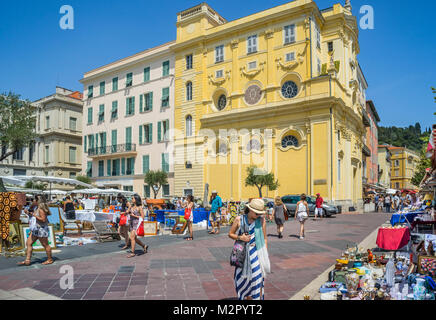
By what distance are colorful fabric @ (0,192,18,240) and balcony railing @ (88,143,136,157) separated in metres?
27.2

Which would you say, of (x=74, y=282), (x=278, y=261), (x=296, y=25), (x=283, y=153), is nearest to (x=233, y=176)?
(x=283, y=153)

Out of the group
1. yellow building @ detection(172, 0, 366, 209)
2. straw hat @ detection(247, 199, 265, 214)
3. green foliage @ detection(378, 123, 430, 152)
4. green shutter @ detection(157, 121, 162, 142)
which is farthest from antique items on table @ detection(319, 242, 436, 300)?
green foliage @ detection(378, 123, 430, 152)

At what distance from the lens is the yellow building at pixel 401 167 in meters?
83.7

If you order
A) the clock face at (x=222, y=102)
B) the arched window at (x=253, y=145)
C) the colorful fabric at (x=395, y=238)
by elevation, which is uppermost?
the clock face at (x=222, y=102)

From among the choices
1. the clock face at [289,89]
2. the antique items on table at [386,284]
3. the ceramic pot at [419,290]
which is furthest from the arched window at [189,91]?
the ceramic pot at [419,290]

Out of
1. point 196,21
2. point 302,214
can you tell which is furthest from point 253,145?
point 302,214

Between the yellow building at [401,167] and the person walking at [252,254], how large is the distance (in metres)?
89.1

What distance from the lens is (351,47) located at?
32.2 metres

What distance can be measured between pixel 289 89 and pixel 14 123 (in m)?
20.1

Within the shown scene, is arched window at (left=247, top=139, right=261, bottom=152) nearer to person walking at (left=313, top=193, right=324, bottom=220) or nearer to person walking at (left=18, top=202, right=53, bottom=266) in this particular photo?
person walking at (left=313, top=193, right=324, bottom=220)

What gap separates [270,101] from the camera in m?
28.2

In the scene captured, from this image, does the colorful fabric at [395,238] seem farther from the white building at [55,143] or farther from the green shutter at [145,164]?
the white building at [55,143]

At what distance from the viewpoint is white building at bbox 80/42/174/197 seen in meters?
34.2
